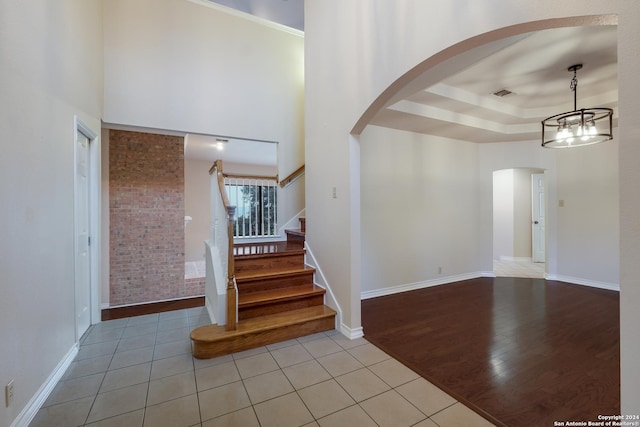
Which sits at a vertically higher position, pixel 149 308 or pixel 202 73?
pixel 202 73

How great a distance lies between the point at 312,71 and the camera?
3.58m

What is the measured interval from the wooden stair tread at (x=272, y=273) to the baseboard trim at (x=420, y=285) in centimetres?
106

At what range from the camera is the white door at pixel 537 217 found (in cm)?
659

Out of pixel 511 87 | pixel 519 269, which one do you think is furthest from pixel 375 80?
pixel 519 269

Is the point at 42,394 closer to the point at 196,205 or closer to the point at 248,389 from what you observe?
the point at 248,389

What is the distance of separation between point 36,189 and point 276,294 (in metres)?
2.22

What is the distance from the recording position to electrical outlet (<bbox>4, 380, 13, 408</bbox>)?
1.52 meters

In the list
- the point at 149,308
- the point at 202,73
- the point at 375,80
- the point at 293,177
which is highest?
the point at 202,73

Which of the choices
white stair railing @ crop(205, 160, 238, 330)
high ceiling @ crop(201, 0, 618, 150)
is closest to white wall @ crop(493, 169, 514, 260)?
high ceiling @ crop(201, 0, 618, 150)

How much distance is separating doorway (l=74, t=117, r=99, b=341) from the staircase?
1.48 metres

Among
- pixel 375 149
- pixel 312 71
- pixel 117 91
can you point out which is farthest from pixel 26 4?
pixel 375 149

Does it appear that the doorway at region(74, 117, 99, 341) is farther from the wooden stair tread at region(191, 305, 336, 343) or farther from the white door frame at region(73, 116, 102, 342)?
the wooden stair tread at region(191, 305, 336, 343)

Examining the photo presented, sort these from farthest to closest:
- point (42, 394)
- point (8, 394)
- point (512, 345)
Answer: point (512, 345) < point (42, 394) < point (8, 394)

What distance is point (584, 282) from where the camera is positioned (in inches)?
182
